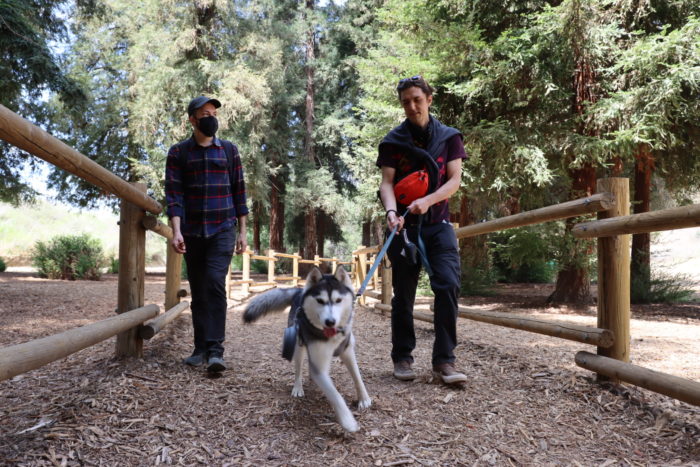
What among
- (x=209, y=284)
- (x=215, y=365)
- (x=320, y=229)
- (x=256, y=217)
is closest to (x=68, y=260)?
(x=256, y=217)

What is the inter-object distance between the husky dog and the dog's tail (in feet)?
0.98

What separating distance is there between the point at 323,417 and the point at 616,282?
2199 mm

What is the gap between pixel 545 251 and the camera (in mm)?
8672

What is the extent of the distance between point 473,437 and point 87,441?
6.67 feet

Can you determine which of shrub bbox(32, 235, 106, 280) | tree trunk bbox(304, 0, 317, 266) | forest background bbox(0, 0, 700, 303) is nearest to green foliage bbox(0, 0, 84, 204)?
forest background bbox(0, 0, 700, 303)

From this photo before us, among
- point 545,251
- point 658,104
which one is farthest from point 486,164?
point 658,104

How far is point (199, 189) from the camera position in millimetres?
3496

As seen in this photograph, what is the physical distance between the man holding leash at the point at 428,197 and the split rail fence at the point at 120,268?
1.89 m

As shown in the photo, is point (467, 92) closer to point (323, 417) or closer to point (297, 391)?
point (297, 391)

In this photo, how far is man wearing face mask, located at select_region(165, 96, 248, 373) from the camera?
3.45m

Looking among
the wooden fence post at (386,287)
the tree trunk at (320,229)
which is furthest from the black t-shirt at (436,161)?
the tree trunk at (320,229)

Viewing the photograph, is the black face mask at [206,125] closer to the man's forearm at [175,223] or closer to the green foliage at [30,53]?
the man's forearm at [175,223]

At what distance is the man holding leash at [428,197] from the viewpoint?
9.93 ft

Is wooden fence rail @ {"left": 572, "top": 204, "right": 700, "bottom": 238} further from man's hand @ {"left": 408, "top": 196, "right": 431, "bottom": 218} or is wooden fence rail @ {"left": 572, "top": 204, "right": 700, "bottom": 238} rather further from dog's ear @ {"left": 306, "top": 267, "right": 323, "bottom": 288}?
Result: dog's ear @ {"left": 306, "top": 267, "right": 323, "bottom": 288}
